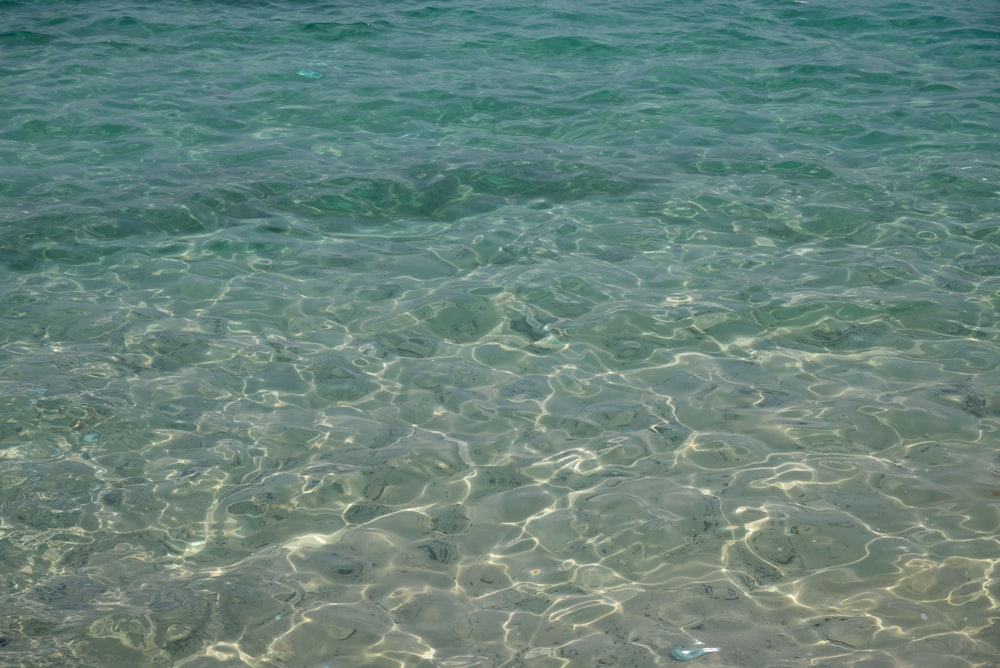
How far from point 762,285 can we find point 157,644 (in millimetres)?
5472

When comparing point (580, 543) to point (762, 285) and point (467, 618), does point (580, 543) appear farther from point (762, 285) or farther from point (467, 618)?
point (762, 285)

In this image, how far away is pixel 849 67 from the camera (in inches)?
540

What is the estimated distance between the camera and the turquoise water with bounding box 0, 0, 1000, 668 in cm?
498

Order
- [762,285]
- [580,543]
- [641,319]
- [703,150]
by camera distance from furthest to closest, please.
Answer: [703,150] → [762,285] → [641,319] → [580,543]

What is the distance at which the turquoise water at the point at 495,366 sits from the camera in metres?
4.98

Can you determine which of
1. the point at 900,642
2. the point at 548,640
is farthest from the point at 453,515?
the point at 900,642

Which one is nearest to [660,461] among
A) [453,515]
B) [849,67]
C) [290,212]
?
[453,515]

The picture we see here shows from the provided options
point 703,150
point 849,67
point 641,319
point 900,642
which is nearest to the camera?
point 900,642

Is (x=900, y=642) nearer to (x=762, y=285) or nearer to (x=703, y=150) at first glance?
(x=762, y=285)

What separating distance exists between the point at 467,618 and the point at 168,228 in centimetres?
563

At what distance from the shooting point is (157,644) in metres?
4.74

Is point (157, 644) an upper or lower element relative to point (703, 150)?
lower

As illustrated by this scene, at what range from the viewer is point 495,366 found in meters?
7.10

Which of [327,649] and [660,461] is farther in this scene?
[660,461]
